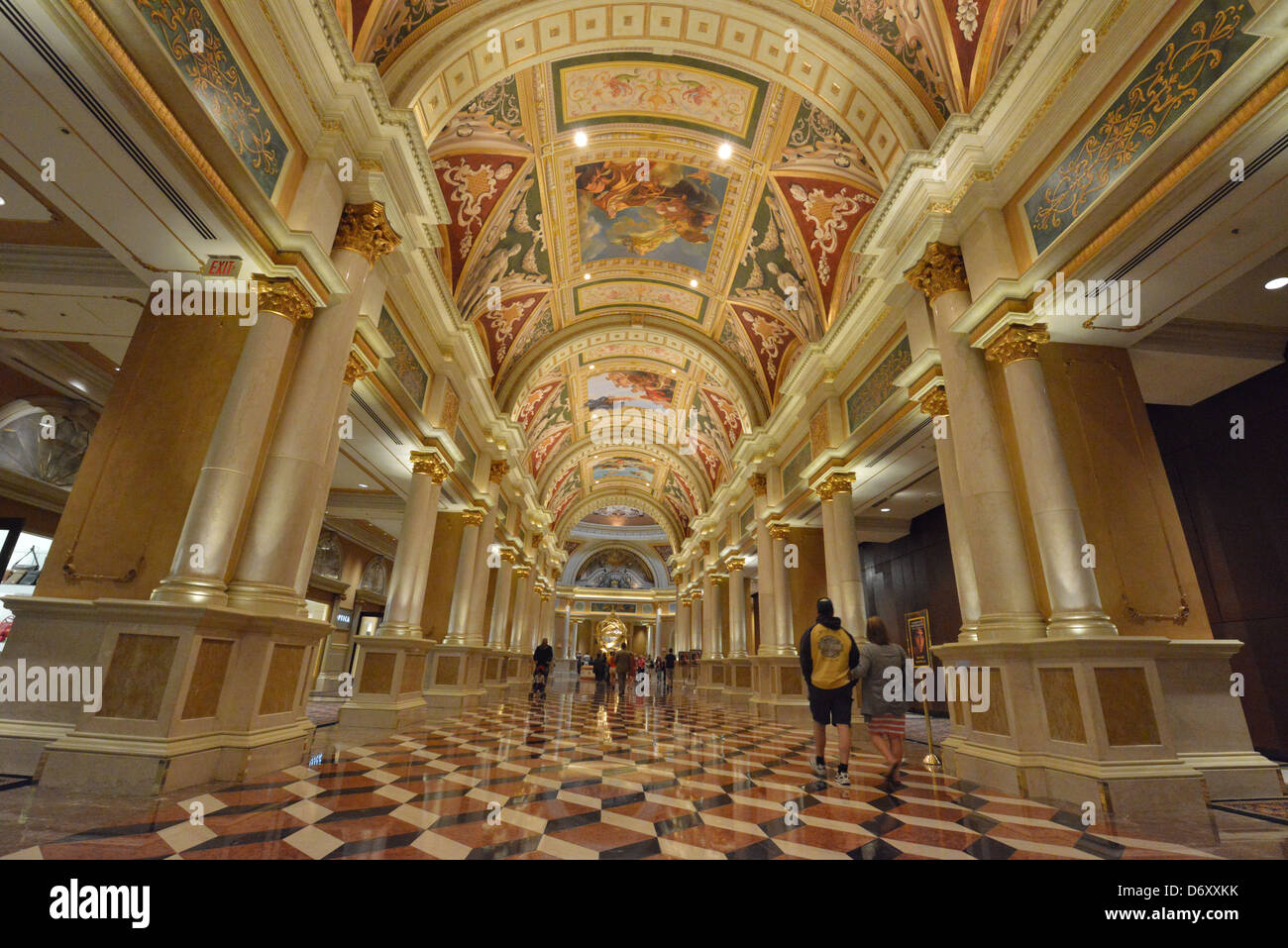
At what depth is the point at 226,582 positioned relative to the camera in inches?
167

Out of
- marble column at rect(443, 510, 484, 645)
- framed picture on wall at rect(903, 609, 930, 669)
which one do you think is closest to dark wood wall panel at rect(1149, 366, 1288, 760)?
framed picture on wall at rect(903, 609, 930, 669)

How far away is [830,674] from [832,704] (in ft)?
0.97

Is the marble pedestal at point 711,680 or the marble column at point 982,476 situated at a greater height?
the marble column at point 982,476

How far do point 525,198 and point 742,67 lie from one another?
436 cm

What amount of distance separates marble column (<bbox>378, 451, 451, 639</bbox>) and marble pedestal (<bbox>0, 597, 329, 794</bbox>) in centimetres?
393

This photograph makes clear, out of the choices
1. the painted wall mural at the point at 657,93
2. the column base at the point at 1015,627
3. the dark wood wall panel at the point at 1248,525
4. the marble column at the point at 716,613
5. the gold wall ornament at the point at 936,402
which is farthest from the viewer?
the marble column at the point at 716,613

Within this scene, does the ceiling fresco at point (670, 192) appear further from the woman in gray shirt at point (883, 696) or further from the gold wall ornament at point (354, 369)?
the woman in gray shirt at point (883, 696)

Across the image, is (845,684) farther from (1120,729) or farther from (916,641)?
(916,641)

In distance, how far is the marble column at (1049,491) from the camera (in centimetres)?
423

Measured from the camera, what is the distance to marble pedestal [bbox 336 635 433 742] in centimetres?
713

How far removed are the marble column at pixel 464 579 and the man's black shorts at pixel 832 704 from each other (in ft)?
25.8

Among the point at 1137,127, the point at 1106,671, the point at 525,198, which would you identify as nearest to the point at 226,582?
the point at 1106,671

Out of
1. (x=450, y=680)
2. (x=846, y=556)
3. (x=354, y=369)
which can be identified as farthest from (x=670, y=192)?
(x=450, y=680)

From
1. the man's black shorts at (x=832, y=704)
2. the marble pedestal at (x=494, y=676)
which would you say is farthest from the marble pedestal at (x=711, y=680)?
the man's black shorts at (x=832, y=704)
